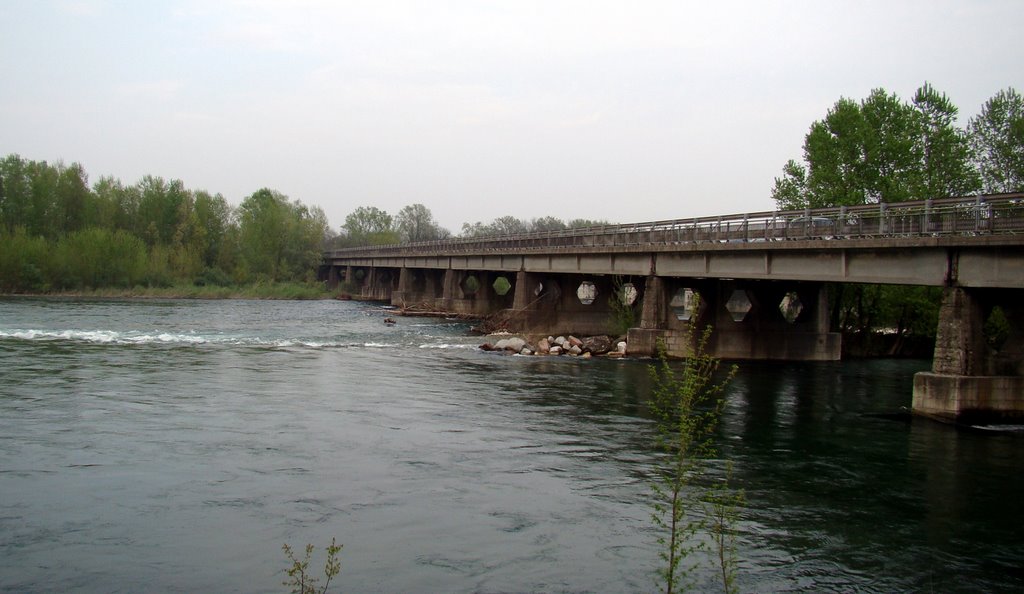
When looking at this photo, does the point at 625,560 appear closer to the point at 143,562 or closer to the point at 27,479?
the point at 143,562

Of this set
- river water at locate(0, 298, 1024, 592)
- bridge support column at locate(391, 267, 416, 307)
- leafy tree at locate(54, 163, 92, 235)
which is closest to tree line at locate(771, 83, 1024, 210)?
river water at locate(0, 298, 1024, 592)

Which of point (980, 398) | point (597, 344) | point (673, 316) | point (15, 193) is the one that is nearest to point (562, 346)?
point (597, 344)

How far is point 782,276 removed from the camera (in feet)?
126

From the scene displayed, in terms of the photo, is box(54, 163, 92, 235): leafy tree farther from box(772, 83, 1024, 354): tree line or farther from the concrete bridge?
box(772, 83, 1024, 354): tree line

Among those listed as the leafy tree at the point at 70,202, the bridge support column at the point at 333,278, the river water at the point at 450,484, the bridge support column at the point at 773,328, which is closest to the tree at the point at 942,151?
the bridge support column at the point at 773,328

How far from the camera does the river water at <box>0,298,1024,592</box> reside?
551 inches

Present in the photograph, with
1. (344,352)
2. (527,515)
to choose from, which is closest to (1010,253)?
(527,515)

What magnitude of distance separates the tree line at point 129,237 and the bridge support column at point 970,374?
10043 centimetres

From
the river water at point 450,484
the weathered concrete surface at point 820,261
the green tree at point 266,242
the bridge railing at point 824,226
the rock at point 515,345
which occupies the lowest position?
the river water at point 450,484

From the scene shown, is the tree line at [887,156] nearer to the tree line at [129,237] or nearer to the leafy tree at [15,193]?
the tree line at [129,237]

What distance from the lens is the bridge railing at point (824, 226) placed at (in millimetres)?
27609

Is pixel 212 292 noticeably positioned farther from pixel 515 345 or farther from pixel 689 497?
pixel 689 497

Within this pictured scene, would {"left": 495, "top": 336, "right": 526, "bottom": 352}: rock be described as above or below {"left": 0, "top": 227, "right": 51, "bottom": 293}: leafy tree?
below

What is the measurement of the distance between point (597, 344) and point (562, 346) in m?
2.28
